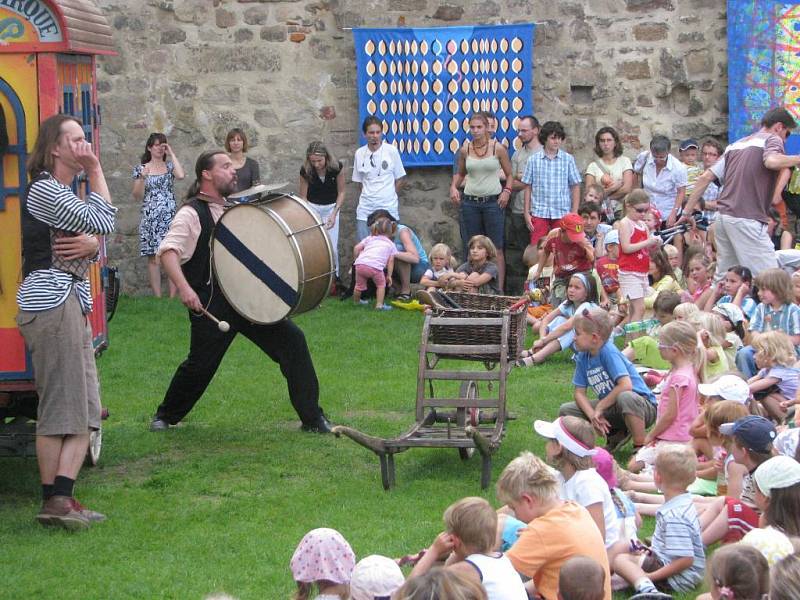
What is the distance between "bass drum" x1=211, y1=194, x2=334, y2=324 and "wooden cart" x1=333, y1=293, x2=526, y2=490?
78 centimetres

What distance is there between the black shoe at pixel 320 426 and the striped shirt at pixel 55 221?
95.9 inches

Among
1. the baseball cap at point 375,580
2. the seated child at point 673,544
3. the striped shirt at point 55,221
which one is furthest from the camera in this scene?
the striped shirt at point 55,221

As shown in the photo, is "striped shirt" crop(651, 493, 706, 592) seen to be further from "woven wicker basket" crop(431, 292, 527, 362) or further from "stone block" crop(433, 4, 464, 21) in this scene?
"stone block" crop(433, 4, 464, 21)

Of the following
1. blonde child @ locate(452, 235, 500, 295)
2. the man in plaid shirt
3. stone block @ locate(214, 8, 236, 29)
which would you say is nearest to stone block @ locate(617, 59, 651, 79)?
the man in plaid shirt

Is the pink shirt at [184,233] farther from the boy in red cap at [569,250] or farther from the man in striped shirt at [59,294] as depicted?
the boy in red cap at [569,250]

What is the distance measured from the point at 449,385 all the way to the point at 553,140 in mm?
4395

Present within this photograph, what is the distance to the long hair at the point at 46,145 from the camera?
21.0 feet

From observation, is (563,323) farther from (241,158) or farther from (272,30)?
(272,30)

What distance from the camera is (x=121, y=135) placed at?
1452cm

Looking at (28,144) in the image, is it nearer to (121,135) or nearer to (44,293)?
(44,293)

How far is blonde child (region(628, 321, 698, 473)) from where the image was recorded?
746 centimetres

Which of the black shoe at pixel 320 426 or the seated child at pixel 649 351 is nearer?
Answer: the black shoe at pixel 320 426

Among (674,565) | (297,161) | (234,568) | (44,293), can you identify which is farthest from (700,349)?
(297,161)

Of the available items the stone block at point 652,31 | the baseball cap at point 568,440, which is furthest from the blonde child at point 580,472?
the stone block at point 652,31
